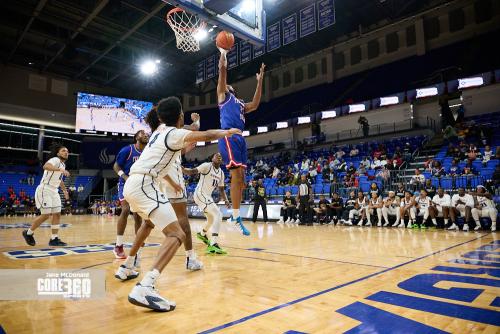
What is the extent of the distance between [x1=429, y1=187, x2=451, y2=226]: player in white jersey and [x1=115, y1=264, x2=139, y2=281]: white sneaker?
8648 mm

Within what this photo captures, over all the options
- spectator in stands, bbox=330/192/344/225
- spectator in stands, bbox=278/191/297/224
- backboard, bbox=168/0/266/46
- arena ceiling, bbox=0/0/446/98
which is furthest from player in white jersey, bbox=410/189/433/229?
arena ceiling, bbox=0/0/446/98

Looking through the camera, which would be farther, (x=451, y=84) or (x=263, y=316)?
(x=451, y=84)

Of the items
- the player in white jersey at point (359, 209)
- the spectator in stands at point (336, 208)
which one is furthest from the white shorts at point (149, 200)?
the spectator in stands at point (336, 208)

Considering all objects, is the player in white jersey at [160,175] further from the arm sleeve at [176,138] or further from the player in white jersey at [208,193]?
the player in white jersey at [208,193]

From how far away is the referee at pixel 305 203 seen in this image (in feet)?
39.2

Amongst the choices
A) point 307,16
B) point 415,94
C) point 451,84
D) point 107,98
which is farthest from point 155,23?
point 451,84

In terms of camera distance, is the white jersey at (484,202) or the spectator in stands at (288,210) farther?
the spectator in stands at (288,210)

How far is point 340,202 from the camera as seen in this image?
11812 millimetres

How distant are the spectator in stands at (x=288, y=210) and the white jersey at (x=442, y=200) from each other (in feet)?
16.6

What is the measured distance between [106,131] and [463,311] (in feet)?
73.9

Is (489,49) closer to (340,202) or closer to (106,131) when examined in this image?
(340,202)

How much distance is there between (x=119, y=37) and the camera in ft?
59.8

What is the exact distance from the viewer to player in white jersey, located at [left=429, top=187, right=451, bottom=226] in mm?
9031

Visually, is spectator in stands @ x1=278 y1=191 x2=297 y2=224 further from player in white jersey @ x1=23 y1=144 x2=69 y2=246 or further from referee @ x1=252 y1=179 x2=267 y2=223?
player in white jersey @ x1=23 y1=144 x2=69 y2=246
